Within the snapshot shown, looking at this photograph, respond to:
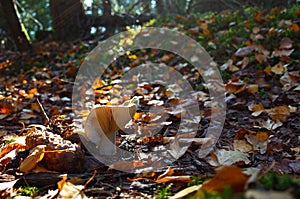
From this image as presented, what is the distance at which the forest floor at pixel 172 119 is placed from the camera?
1497 mm

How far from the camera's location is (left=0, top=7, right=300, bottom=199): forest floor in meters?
1.50

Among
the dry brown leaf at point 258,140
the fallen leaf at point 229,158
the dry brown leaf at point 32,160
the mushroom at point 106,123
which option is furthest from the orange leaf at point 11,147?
the dry brown leaf at point 258,140

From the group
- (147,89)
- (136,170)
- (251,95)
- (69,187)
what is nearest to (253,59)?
(251,95)

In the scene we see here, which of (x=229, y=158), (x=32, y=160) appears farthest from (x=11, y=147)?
(x=229, y=158)

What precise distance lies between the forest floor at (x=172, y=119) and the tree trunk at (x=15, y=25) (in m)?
0.21

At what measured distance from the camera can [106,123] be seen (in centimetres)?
193

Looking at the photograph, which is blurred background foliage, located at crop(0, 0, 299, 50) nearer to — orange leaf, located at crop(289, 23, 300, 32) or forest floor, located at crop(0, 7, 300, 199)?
forest floor, located at crop(0, 7, 300, 199)

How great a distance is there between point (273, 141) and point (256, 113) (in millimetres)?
597

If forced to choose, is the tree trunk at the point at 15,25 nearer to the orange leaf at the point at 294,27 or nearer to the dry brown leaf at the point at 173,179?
the orange leaf at the point at 294,27

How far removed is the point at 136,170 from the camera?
1720mm

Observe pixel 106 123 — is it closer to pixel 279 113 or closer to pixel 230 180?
pixel 230 180

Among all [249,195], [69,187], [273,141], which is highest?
[249,195]

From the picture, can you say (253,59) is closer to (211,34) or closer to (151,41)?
(211,34)

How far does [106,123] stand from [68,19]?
495cm
